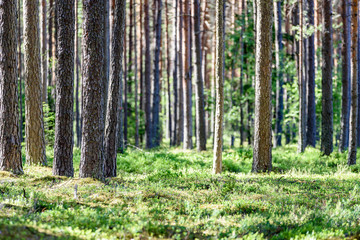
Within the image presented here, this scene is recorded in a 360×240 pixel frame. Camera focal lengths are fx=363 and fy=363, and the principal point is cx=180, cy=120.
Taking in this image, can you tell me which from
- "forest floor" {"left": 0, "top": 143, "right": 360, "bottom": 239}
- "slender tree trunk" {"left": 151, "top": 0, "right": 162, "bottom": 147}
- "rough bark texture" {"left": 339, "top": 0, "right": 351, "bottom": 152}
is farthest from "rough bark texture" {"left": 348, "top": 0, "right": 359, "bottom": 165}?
"slender tree trunk" {"left": 151, "top": 0, "right": 162, "bottom": 147}

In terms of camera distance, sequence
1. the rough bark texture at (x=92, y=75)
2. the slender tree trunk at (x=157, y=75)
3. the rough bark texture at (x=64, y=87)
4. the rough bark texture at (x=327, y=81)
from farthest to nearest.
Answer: the slender tree trunk at (x=157, y=75) < the rough bark texture at (x=327, y=81) < the rough bark texture at (x=64, y=87) < the rough bark texture at (x=92, y=75)

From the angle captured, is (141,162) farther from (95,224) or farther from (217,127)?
(95,224)

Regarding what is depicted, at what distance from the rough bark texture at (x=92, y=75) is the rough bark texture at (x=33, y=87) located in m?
4.19

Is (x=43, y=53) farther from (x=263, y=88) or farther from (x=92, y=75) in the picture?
(x=263, y=88)

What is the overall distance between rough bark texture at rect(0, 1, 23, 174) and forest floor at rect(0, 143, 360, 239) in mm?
702

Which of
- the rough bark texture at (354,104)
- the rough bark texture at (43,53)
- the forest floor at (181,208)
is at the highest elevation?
the rough bark texture at (43,53)

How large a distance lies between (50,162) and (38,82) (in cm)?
326

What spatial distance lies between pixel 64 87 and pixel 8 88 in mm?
1448

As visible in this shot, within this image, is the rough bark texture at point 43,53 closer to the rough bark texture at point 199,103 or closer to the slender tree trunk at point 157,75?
the slender tree trunk at point 157,75

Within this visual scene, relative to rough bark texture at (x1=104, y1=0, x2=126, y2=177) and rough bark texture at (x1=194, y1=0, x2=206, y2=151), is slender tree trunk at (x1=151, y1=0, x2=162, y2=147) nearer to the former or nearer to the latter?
rough bark texture at (x1=194, y1=0, x2=206, y2=151)

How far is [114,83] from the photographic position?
428 inches

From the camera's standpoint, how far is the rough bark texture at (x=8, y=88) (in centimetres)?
971

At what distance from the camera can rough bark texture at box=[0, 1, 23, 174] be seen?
9711 mm

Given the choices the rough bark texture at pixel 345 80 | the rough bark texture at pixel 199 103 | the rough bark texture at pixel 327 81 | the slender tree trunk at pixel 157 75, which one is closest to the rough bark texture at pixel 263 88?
the rough bark texture at pixel 327 81
